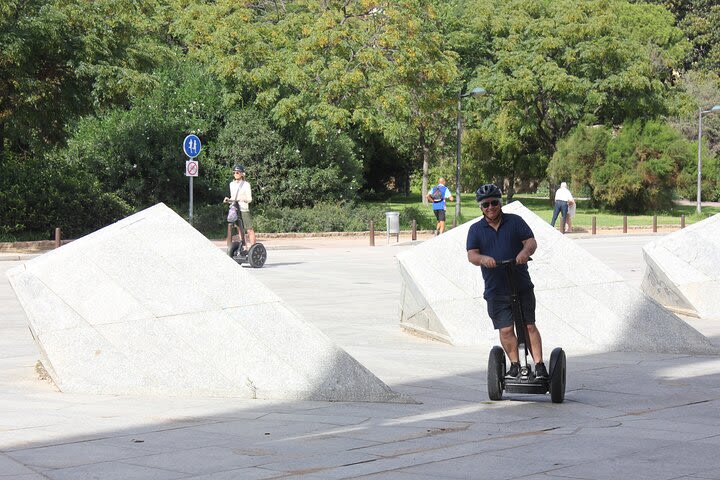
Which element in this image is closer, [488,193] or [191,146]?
[488,193]

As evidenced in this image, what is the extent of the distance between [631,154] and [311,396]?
47.0m

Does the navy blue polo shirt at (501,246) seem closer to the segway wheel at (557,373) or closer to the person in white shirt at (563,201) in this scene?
the segway wheel at (557,373)

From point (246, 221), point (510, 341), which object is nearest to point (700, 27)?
point (246, 221)

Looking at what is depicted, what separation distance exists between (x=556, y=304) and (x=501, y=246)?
13.4ft

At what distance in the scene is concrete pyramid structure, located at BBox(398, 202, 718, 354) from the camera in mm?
11719

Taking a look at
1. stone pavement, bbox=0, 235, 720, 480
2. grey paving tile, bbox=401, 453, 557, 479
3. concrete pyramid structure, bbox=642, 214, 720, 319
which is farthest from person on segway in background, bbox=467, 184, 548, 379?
concrete pyramid structure, bbox=642, 214, 720, 319

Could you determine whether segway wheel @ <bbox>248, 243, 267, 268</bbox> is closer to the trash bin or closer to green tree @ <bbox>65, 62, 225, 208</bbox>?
the trash bin

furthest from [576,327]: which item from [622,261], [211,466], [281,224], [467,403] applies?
[281,224]

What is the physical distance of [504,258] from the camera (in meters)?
8.08

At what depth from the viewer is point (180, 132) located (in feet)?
122

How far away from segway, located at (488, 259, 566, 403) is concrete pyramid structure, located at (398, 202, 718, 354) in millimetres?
3295

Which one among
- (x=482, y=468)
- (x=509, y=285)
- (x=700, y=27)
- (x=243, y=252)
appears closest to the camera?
(x=482, y=468)

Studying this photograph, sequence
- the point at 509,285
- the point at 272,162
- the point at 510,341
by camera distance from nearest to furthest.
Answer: the point at 509,285
the point at 510,341
the point at 272,162

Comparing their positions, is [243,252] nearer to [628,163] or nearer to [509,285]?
[509,285]
